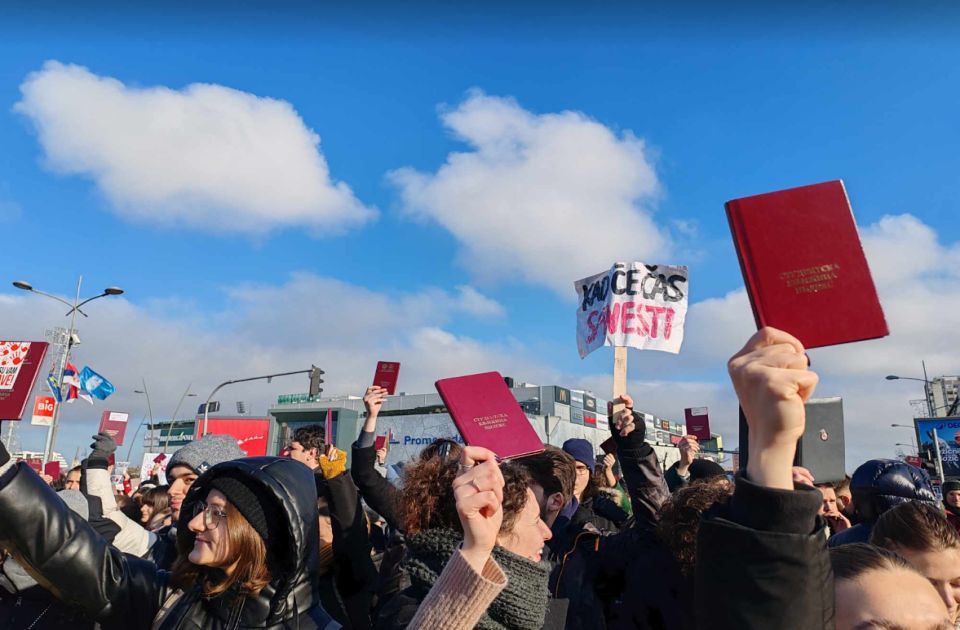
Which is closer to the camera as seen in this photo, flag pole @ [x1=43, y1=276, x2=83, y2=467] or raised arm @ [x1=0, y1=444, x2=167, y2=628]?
raised arm @ [x1=0, y1=444, x2=167, y2=628]

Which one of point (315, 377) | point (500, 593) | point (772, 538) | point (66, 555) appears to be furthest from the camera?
point (315, 377)

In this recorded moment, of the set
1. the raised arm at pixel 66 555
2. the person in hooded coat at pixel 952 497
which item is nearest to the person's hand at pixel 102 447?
the raised arm at pixel 66 555

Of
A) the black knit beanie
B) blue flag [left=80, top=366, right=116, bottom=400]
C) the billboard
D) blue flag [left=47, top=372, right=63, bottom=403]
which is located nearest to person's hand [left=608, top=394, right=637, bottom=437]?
the black knit beanie

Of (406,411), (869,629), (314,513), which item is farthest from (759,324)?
(406,411)

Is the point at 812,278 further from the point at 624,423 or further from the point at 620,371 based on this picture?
the point at 620,371

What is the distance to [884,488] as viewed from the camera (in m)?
3.94

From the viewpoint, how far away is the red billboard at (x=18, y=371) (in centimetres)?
370

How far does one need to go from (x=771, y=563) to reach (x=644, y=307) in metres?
4.79

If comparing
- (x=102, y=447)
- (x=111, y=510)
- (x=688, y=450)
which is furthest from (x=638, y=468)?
(x=102, y=447)

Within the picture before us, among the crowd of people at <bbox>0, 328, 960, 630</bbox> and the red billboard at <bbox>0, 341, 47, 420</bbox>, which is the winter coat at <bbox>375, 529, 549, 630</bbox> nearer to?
the crowd of people at <bbox>0, 328, 960, 630</bbox>

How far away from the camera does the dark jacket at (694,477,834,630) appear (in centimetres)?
109

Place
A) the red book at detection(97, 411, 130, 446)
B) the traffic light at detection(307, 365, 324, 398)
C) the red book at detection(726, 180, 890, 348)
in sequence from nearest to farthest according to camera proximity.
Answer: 1. the red book at detection(726, 180, 890, 348)
2. the red book at detection(97, 411, 130, 446)
3. the traffic light at detection(307, 365, 324, 398)

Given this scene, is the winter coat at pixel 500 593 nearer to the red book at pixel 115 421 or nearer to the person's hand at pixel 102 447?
the person's hand at pixel 102 447

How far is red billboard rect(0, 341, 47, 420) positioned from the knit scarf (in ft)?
9.19
